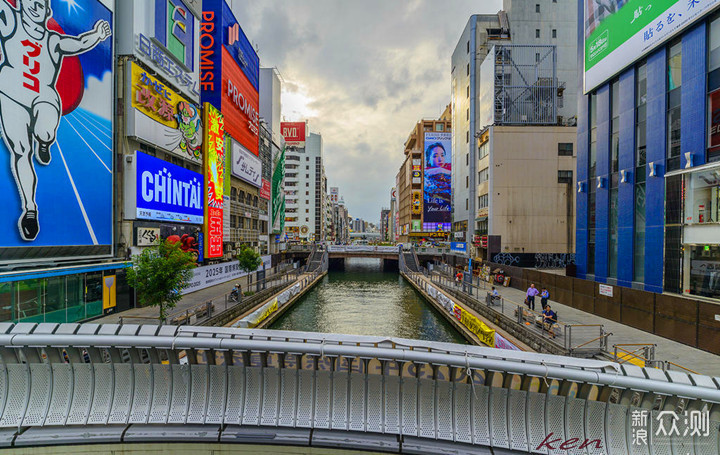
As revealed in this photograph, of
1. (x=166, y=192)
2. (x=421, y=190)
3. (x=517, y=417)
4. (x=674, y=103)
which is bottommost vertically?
(x=517, y=417)

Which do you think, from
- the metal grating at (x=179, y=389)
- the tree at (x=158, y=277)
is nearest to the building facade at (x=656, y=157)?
the metal grating at (x=179, y=389)

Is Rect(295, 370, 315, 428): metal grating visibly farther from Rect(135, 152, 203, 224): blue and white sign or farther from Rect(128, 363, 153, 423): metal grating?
Rect(135, 152, 203, 224): blue and white sign

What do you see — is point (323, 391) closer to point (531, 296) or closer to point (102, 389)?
point (102, 389)

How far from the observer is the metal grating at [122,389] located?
6027 millimetres

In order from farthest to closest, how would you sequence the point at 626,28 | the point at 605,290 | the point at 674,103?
the point at 626,28
the point at 605,290
the point at 674,103

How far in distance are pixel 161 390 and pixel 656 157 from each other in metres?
24.1

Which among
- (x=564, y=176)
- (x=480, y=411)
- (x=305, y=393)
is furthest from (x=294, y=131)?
(x=480, y=411)

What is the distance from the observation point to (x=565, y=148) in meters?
37.3

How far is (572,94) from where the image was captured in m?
42.9

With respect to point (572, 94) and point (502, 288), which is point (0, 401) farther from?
point (572, 94)

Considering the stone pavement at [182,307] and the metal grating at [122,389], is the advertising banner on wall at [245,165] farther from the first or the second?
the metal grating at [122,389]

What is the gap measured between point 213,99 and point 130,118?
48.8ft

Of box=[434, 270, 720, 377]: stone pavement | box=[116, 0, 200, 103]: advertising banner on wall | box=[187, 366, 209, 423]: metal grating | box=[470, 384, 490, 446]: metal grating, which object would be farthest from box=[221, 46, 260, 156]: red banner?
box=[470, 384, 490, 446]: metal grating

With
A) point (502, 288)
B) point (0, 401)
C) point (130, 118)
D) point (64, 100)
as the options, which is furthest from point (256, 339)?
point (502, 288)
